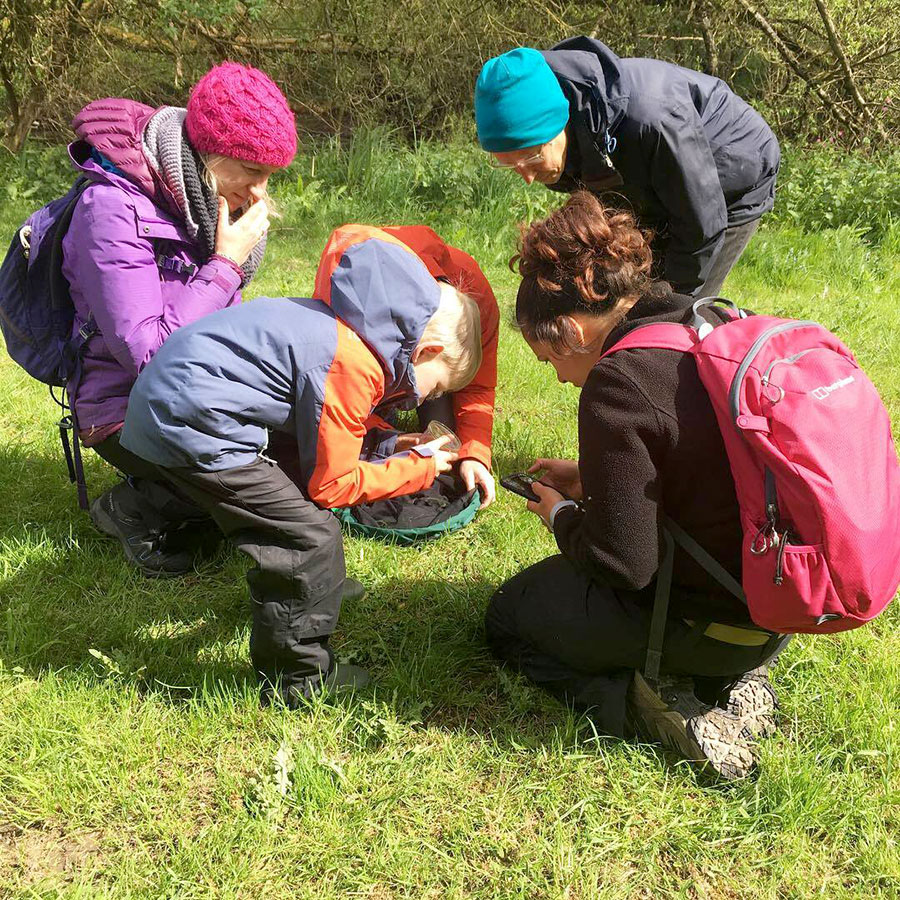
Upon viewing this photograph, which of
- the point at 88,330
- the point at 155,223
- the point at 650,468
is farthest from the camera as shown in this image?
the point at 88,330

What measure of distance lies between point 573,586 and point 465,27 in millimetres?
8626

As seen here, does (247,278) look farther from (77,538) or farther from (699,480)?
(699,480)

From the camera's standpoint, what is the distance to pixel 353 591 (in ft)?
9.07

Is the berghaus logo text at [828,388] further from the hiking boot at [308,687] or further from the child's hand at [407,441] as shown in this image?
the child's hand at [407,441]

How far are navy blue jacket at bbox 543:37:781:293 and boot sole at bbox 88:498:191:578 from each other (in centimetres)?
203

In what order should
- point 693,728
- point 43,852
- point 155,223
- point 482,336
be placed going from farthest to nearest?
point 482,336, point 155,223, point 693,728, point 43,852

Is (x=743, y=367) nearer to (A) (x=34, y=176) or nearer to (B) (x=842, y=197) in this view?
(B) (x=842, y=197)

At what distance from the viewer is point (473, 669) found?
2.57 metres

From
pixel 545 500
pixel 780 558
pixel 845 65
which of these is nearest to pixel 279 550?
pixel 545 500

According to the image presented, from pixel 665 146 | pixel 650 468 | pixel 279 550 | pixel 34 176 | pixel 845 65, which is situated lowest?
pixel 34 176

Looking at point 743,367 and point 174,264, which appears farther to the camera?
point 174,264

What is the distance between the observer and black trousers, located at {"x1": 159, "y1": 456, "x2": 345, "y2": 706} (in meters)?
2.14

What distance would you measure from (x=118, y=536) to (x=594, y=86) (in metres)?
2.29

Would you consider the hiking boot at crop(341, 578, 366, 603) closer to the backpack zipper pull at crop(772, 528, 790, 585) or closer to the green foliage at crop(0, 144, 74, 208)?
the backpack zipper pull at crop(772, 528, 790, 585)
